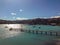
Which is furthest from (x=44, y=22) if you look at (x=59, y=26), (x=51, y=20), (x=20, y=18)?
(x=20, y=18)

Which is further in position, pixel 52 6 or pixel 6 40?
pixel 6 40

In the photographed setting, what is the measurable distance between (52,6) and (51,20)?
0.32 meters

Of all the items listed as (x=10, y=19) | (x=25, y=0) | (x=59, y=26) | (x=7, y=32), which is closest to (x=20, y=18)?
(x=10, y=19)

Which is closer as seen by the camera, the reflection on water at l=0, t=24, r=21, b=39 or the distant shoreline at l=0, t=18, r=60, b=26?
the distant shoreline at l=0, t=18, r=60, b=26

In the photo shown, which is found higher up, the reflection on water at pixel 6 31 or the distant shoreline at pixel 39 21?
the distant shoreline at pixel 39 21

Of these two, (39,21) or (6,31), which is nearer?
(39,21)

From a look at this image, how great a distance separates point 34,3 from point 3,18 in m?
0.80

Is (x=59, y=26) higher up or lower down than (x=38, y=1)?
lower down

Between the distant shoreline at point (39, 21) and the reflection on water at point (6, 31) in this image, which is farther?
the reflection on water at point (6, 31)

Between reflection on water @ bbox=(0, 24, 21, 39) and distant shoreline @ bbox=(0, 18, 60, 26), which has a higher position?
distant shoreline @ bbox=(0, 18, 60, 26)

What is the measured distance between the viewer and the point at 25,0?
2.78m

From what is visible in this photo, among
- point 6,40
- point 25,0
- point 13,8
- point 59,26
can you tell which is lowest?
point 6,40

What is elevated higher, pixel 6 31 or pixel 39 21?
pixel 39 21

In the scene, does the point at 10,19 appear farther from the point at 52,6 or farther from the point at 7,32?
the point at 52,6
